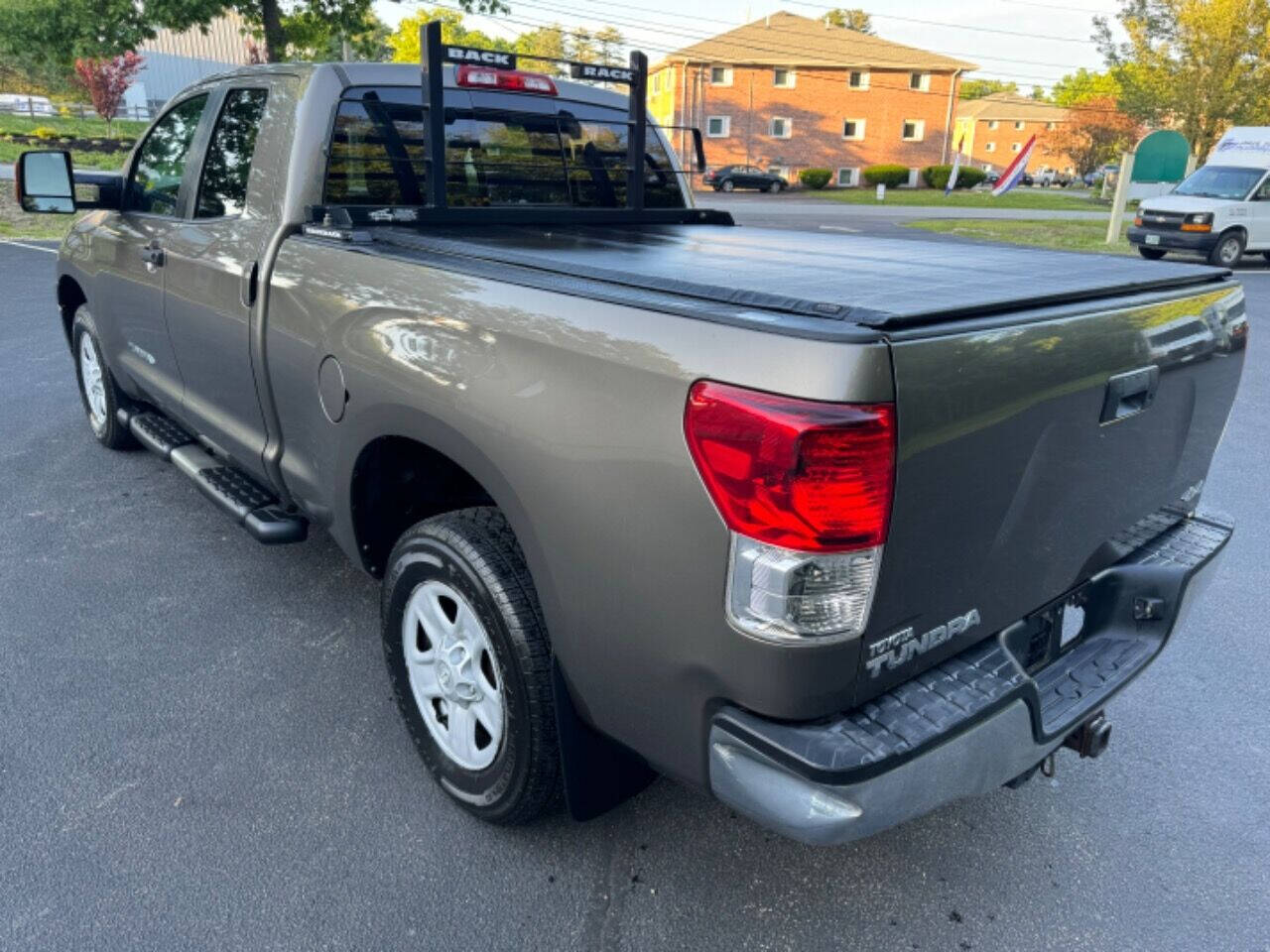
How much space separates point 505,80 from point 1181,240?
17288 millimetres

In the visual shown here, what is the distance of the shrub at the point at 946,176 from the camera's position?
47.8 m

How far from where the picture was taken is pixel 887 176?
46938 millimetres

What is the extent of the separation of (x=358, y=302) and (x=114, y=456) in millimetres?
3678

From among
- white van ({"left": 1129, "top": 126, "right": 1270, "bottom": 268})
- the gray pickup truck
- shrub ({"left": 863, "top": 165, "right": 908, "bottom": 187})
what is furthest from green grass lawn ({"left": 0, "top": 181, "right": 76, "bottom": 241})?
shrub ({"left": 863, "top": 165, "right": 908, "bottom": 187})

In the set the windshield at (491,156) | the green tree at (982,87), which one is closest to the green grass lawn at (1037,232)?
the windshield at (491,156)

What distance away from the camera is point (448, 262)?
2.40m

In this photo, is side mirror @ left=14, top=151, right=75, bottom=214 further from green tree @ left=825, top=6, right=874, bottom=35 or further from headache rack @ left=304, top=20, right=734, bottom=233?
green tree @ left=825, top=6, right=874, bottom=35

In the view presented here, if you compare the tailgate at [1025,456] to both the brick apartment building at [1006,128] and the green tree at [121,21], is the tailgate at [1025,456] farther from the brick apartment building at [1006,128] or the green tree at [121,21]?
the brick apartment building at [1006,128]

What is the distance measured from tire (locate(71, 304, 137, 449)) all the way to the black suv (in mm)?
38746

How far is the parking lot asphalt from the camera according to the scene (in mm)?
2254

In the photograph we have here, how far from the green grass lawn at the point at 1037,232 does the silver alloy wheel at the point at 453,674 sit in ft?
56.4

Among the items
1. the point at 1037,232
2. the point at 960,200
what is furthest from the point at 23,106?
the point at 1037,232

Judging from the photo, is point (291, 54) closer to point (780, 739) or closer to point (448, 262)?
point (448, 262)

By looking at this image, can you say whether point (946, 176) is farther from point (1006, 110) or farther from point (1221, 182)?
point (1006, 110)
